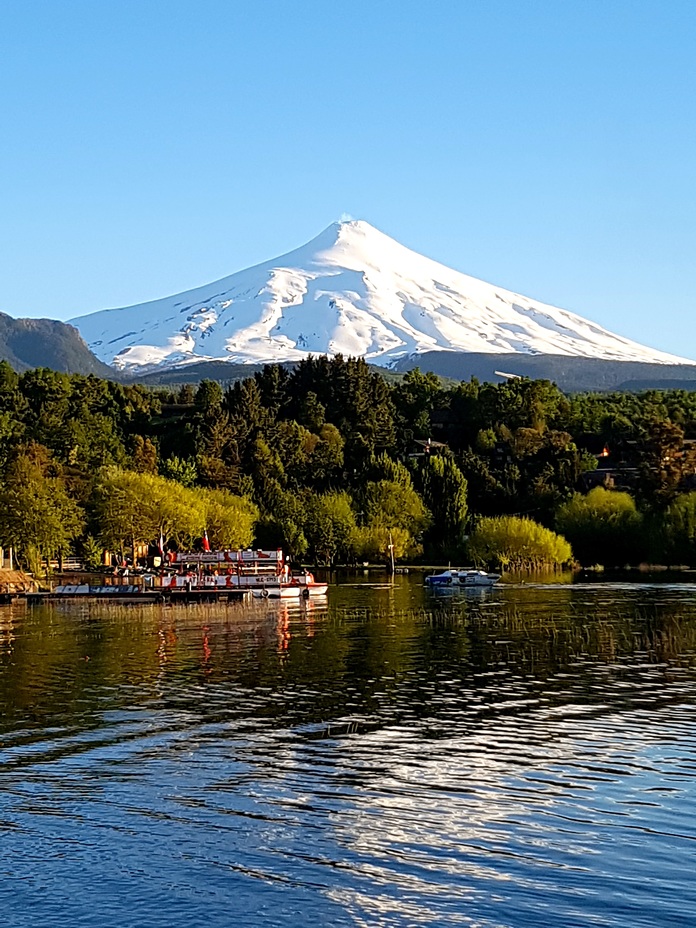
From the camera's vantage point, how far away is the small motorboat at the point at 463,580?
64.9m

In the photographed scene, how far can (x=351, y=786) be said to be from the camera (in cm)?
1634

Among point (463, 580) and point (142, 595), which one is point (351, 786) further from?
point (463, 580)

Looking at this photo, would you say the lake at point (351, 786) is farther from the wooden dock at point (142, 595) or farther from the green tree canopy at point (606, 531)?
the green tree canopy at point (606, 531)

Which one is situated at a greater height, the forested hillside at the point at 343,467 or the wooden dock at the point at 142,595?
the forested hillside at the point at 343,467

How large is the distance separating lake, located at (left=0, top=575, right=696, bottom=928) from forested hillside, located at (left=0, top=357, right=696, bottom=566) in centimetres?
3796

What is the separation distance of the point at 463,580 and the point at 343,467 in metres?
37.6

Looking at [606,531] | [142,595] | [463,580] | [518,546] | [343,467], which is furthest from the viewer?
[343,467]

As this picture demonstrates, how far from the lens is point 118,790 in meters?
16.3

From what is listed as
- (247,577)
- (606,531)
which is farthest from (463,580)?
(606,531)

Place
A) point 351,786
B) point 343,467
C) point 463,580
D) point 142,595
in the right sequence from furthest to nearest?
point 343,467 → point 463,580 → point 142,595 → point 351,786

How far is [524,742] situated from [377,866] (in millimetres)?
6609

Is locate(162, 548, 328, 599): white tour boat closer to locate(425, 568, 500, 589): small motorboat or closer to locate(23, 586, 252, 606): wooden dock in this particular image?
locate(23, 586, 252, 606): wooden dock

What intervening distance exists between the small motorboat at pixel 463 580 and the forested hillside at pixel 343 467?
1291cm


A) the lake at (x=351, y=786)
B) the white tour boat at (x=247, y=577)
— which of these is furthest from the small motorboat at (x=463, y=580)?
the lake at (x=351, y=786)
